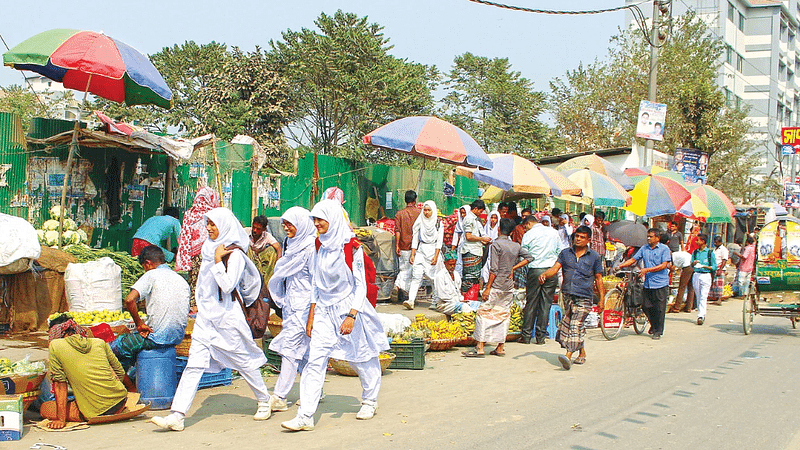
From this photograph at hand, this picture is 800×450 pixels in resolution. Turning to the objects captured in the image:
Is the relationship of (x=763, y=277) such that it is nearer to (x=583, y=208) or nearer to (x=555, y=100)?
(x=583, y=208)

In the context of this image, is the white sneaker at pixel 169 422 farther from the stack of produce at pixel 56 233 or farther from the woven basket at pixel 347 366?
the stack of produce at pixel 56 233

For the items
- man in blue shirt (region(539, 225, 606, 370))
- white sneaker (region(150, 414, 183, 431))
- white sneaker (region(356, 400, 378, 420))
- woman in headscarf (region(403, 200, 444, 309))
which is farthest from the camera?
woman in headscarf (region(403, 200, 444, 309))

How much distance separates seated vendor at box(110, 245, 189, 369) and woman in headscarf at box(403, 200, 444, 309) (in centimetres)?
674

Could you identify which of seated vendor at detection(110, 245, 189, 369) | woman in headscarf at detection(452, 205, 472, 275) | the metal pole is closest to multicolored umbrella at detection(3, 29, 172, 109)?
seated vendor at detection(110, 245, 189, 369)

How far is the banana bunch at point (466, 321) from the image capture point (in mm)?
11242

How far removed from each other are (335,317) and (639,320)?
8192 millimetres

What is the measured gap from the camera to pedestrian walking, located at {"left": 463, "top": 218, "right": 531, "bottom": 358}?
10.3m

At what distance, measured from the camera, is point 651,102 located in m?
21.9

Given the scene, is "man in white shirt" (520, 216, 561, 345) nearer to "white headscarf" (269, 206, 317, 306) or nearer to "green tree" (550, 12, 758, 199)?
"white headscarf" (269, 206, 317, 306)

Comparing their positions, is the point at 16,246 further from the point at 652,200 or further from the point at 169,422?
the point at 652,200

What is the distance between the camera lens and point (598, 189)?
54.9 feet

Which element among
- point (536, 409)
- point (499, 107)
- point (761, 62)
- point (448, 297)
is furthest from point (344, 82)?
point (761, 62)

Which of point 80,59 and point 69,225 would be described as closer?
point 80,59

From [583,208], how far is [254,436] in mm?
21771
